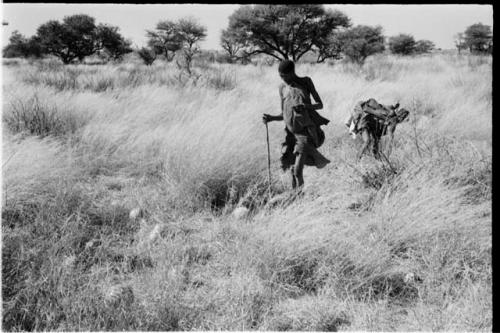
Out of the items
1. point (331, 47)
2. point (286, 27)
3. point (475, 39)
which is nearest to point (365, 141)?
point (286, 27)

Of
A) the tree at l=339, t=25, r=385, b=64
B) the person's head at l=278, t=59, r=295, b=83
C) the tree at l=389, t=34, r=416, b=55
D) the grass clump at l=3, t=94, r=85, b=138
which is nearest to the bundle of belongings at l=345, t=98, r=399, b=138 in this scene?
the person's head at l=278, t=59, r=295, b=83

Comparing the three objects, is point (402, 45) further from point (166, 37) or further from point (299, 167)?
point (299, 167)

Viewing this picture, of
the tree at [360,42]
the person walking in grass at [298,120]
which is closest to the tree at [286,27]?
the tree at [360,42]

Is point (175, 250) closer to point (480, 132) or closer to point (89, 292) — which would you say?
point (89, 292)

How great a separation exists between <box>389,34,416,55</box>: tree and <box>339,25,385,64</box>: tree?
698 centimetres

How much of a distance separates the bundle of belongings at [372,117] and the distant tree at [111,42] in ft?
74.9

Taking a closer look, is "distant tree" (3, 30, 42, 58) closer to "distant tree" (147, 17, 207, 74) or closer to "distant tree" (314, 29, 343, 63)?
"distant tree" (147, 17, 207, 74)

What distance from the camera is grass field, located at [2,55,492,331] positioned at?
2.37 meters

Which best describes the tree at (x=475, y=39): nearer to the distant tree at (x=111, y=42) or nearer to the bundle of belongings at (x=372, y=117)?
the distant tree at (x=111, y=42)

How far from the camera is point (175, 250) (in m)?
2.97

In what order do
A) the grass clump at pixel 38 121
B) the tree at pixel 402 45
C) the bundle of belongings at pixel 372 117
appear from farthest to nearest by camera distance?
1. the tree at pixel 402 45
2. the grass clump at pixel 38 121
3. the bundle of belongings at pixel 372 117

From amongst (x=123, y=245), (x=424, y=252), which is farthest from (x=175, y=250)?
(x=424, y=252)

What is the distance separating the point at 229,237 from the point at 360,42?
18.2 meters

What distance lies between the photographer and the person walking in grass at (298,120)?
3.44 metres
